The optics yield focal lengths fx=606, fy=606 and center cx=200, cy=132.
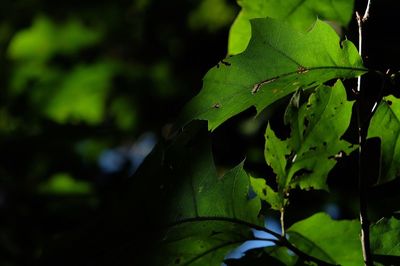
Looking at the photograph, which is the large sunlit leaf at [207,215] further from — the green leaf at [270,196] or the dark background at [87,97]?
the dark background at [87,97]

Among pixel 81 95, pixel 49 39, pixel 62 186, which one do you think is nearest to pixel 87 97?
pixel 81 95

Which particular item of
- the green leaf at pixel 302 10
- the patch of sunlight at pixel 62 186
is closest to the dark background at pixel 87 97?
the patch of sunlight at pixel 62 186

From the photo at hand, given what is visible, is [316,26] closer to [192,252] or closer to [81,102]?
[192,252]

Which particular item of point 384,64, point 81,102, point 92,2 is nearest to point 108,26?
point 92,2

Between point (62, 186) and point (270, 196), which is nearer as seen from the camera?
point (270, 196)

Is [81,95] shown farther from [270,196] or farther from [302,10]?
[270,196]

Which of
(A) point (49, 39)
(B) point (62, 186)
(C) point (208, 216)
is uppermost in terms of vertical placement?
(A) point (49, 39)
